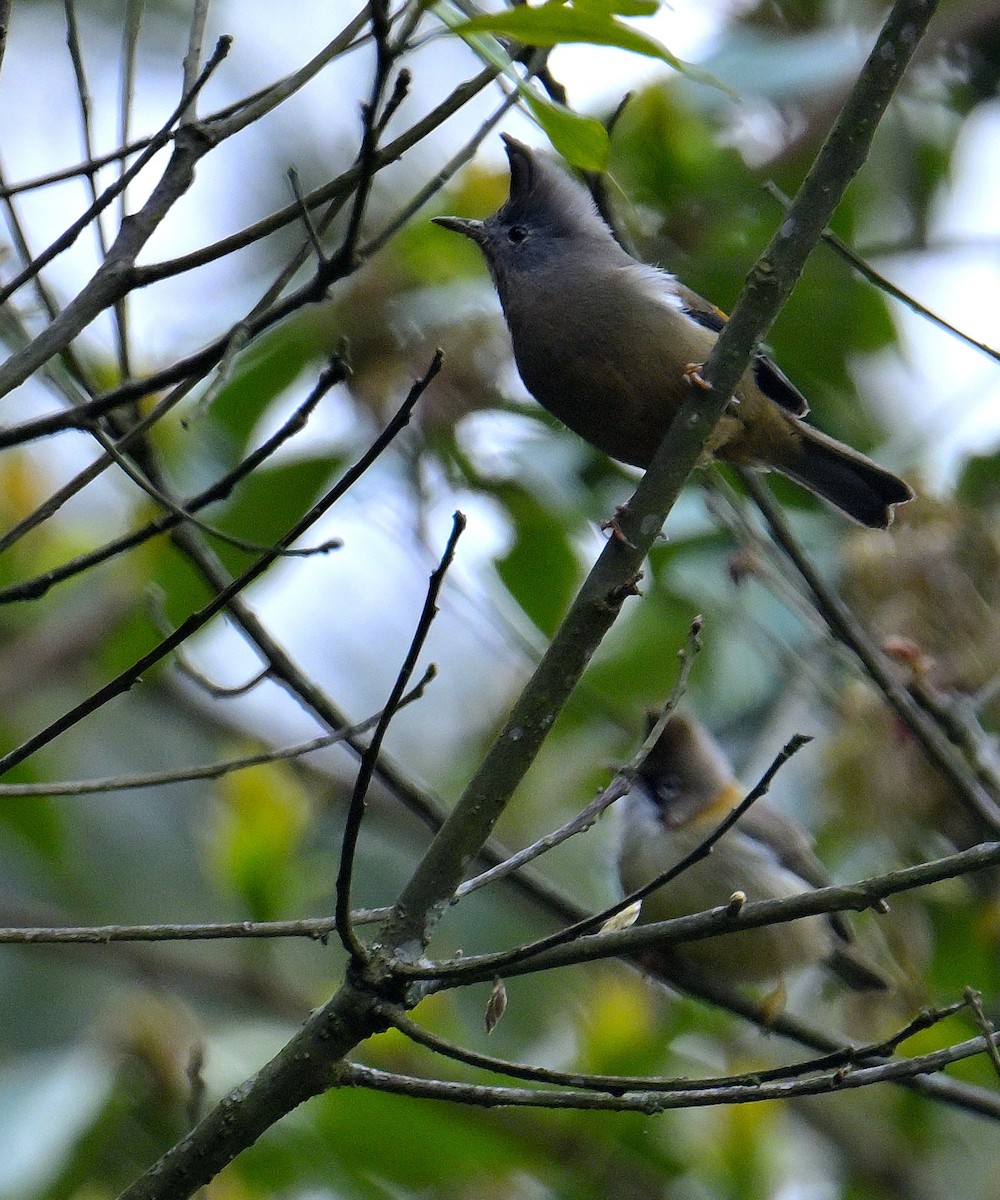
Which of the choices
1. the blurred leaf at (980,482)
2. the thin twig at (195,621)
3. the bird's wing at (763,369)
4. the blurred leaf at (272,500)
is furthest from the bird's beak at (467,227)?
the thin twig at (195,621)

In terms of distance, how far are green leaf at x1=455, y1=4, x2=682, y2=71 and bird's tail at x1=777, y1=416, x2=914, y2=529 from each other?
8.37 feet

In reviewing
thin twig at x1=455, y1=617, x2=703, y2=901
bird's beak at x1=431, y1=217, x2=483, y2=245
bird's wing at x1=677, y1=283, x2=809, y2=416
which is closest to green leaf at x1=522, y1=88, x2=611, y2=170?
thin twig at x1=455, y1=617, x2=703, y2=901

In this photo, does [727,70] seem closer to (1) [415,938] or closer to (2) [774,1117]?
(1) [415,938]

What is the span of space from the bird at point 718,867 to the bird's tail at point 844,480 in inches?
34.7

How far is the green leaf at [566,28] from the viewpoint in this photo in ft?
5.18

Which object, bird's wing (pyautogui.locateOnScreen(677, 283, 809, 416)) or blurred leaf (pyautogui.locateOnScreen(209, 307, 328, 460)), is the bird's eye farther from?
blurred leaf (pyautogui.locateOnScreen(209, 307, 328, 460))

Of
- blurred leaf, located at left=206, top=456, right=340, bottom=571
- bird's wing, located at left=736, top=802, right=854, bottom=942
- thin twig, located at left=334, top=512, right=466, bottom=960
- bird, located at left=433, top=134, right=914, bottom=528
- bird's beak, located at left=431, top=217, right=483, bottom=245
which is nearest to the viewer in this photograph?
thin twig, located at left=334, top=512, right=466, bottom=960

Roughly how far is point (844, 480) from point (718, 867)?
4.59ft

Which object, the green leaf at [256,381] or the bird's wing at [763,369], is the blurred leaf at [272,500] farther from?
the bird's wing at [763,369]

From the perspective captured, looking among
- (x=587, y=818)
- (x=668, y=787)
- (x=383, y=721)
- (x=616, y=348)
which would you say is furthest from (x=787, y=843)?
(x=383, y=721)

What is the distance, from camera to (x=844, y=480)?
13.6 ft

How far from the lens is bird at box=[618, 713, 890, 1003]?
459 centimetres

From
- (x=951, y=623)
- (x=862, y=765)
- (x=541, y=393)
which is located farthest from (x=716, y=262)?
(x=862, y=765)

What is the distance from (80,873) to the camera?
7551mm
